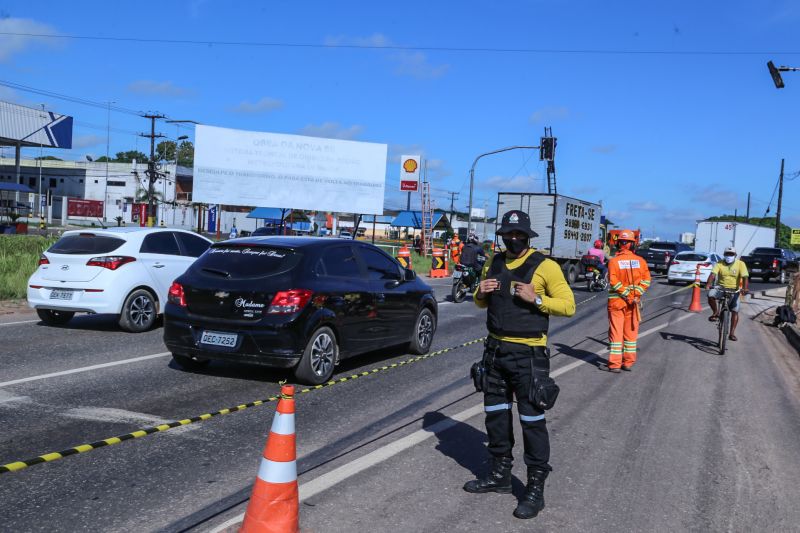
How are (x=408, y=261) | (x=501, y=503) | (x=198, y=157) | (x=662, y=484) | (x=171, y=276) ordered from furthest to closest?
(x=198, y=157) → (x=408, y=261) → (x=171, y=276) → (x=662, y=484) → (x=501, y=503)

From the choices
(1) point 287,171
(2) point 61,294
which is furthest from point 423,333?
(1) point 287,171

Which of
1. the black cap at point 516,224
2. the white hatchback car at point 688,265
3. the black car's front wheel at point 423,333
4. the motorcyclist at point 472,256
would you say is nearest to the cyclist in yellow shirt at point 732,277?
the black car's front wheel at point 423,333

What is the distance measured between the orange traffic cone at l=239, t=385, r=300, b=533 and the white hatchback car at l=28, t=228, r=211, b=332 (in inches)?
302

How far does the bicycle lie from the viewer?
39.8 feet

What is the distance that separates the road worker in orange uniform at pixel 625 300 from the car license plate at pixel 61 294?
764 cm

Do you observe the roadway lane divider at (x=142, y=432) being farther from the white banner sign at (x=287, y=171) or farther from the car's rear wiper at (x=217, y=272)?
the white banner sign at (x=287, y=171)

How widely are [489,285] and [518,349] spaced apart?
44 centimetres

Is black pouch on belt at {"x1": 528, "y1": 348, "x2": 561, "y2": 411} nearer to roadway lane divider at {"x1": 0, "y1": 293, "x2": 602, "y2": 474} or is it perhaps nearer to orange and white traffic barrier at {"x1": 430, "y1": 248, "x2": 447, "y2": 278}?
Result: roadway lane divider at {"x1": 0, "y1": 293, "x2": 602, "y2": 474}

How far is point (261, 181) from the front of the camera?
37.2 m

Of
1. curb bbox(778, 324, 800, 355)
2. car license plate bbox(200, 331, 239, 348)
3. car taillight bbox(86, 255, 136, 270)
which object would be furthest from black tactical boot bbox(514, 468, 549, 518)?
curb bbox(778, 324, 800, 355)

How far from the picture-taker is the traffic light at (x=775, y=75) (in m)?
17.8

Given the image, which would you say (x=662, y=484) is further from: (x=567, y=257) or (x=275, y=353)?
(x=567, y=257)

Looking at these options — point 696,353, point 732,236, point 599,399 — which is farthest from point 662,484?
point 732,236

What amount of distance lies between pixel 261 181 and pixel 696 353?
28318mm
